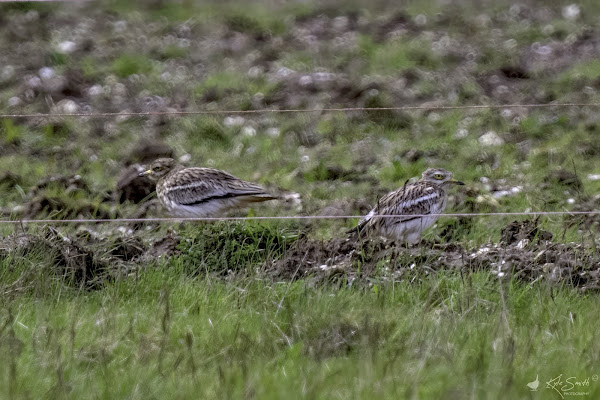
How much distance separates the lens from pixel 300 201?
908 cm

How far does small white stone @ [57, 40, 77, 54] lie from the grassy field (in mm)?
85

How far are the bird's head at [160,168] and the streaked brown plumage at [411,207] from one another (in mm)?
2042

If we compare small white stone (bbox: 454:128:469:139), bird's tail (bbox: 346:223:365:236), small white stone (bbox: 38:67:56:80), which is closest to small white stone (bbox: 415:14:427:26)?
small white stone (bbox: 454:128:469:139)

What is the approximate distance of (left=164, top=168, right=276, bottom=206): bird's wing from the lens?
30.1ft

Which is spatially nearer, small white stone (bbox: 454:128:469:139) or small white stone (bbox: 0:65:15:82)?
small white stone (bbox: 454:128:469:139)

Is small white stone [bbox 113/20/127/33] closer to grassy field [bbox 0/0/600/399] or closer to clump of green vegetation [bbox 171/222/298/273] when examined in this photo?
grassy field [bbox 0/0/600/399]

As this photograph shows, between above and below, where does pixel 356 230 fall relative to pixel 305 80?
above

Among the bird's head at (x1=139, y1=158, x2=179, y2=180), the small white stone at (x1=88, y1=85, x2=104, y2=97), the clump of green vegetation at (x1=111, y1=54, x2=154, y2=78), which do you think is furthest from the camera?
A: the clump of green vegetation at (x1=111, y1=54, x2=154, y2=78)

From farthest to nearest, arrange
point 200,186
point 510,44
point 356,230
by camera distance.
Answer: point 510,44, point 200,186, point 356,230

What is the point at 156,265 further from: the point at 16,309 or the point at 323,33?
the point at 323,33

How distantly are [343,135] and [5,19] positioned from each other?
620 cm

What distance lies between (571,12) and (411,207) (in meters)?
7.41

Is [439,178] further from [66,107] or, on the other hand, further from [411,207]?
[66,107]

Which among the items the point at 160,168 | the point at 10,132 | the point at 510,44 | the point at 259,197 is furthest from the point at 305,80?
the point at 259,197
